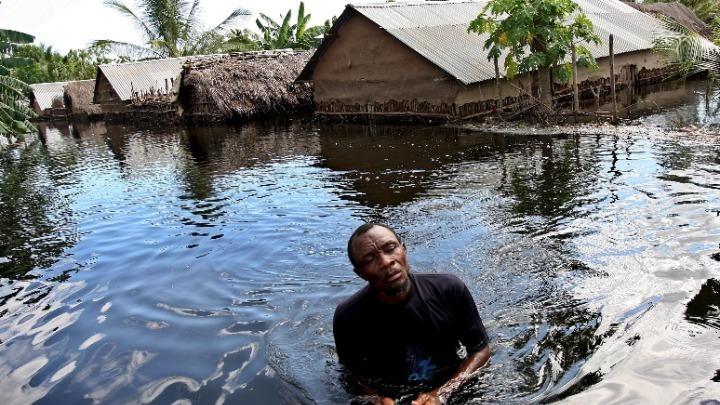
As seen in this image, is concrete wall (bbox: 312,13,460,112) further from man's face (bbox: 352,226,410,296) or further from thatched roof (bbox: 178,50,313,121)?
man's face (bbox: 352,226,410,296)

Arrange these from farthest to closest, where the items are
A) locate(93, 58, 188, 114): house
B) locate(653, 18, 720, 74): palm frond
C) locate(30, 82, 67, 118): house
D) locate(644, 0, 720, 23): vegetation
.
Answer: locate(30, 82, 67, 118): house
locate(93, 58, 188, 114): house
locate(644, 0, 720, 23): vegetation
locate(653, 18, 720, 74): palm frond

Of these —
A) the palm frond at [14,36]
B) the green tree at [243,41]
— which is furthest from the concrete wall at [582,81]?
the green tree at [243,41]

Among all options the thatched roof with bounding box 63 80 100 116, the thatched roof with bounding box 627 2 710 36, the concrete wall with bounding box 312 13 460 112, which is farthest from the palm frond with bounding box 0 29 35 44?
the thatched roof with bounding box 63 80 100 116

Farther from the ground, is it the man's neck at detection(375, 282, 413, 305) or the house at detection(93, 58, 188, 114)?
the house at detection(93, 58, 188, 114)

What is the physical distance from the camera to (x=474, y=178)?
40.7 ft

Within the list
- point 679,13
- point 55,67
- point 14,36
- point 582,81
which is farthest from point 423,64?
point 55,67

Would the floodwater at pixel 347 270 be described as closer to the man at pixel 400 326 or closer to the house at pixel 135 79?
the man at pixel 400 326

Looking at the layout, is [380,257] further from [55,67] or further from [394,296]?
[55,67]

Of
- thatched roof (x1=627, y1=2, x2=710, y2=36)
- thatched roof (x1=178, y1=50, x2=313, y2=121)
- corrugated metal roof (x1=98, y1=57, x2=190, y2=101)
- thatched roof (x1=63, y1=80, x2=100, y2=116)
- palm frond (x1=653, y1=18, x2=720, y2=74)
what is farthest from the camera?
thatched roof (x1=63, y1=80, x2=100, y2=116)

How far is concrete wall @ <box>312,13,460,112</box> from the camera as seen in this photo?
20.9 m

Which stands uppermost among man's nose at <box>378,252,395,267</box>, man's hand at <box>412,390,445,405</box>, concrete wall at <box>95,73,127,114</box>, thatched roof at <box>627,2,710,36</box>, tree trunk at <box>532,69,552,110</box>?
thatched roof at <box>627,2,710,36</box>

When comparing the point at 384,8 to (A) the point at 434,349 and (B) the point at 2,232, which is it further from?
(A) the point at 434,349

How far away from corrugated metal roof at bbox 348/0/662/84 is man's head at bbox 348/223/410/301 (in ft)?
52.5

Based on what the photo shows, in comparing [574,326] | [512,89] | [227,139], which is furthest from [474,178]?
[227,139]
